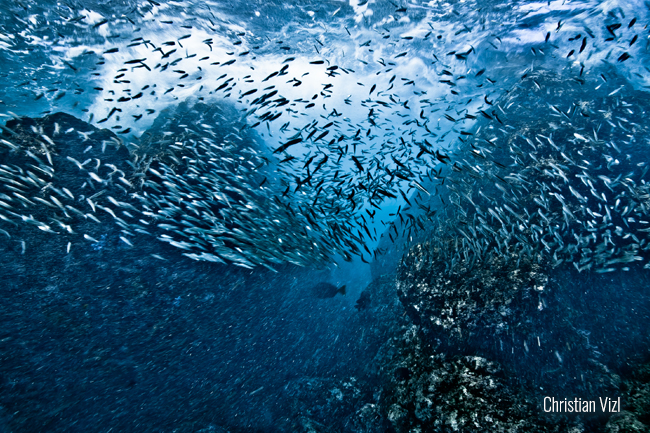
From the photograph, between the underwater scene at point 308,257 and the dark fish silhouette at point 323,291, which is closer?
the underwater scene at point 308,257

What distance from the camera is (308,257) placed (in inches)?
336

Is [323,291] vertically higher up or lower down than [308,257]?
lower down

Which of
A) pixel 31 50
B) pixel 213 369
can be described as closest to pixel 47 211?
pixel 213 369

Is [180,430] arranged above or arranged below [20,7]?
below

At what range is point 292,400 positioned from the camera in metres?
9.30

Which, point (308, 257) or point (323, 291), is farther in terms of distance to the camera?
point (323, 291)

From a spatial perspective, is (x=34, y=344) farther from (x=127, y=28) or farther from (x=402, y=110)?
(x=402, y=110)

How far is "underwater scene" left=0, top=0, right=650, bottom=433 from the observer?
6.47m

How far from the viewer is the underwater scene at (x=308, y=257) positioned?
6473mm

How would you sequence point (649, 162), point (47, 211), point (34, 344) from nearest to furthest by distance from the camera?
point (34, 344)
point (47, 211)
point (649, 162)

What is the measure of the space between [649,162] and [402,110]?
16.7 m

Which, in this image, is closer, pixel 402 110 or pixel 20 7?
pixel 20 7

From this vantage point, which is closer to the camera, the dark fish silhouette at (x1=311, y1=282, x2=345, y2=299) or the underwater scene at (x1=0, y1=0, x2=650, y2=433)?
the underwater scene at (x1=0, y1=0, x2=650, y2=433)

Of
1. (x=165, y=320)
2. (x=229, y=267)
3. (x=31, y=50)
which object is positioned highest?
(x=31, y=50)
